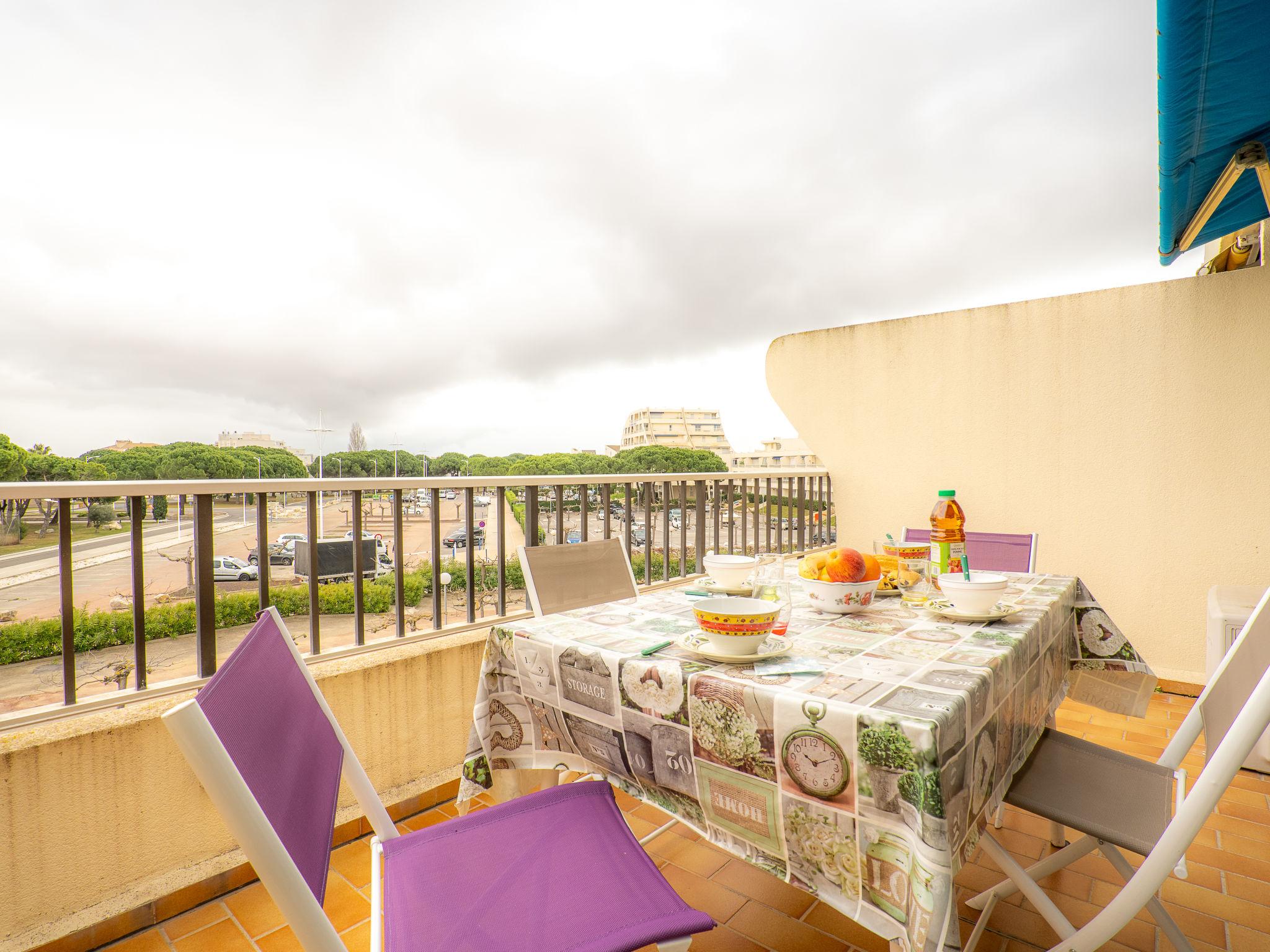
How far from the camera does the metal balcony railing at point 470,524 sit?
1.65m

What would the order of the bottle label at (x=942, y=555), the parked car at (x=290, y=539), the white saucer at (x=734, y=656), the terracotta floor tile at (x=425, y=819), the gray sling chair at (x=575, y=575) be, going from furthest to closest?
the terracotta floor tile at (x=425, y=819) → the parked car at (x=290, y=539) → the gray sling chair at (x=575, y=575) → the bottle label at (x=942, y=555) → the white saucer at (x=734, y=656)

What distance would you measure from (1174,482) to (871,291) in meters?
10.2

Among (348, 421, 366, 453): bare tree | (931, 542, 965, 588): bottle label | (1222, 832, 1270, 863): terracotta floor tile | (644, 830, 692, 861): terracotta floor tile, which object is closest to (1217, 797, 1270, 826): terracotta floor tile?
(1222, 832, 1270, 863): terracotta floor tile

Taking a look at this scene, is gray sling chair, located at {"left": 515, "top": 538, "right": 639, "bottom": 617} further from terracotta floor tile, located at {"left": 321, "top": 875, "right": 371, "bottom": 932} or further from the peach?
terracotta floor tile, located at {"left": 321, "top": 875, "right": 371, "bottom": 932}

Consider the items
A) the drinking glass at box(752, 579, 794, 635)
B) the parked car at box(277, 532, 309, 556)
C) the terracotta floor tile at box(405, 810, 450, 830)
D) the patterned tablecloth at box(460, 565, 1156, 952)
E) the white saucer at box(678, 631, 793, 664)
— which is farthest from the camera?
the terracotta floor tile at box(405, 810, 450, 830)

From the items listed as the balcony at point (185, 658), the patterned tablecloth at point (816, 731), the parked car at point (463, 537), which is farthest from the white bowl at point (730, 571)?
the parked car at point (463, 537)

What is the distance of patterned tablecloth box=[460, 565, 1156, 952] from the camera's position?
798mm

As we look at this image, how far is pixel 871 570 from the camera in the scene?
5.07ft

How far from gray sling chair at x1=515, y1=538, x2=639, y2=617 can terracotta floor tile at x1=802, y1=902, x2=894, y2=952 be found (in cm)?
105

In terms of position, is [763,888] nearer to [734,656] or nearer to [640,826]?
[640,826]

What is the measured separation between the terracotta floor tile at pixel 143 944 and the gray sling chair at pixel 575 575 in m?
1.30

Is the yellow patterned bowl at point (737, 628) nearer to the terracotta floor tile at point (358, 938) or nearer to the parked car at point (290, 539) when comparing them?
the terracotta floor tile at point (358, 938)

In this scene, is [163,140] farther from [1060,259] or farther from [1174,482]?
[1174,482]

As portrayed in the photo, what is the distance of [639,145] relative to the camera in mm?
9016
